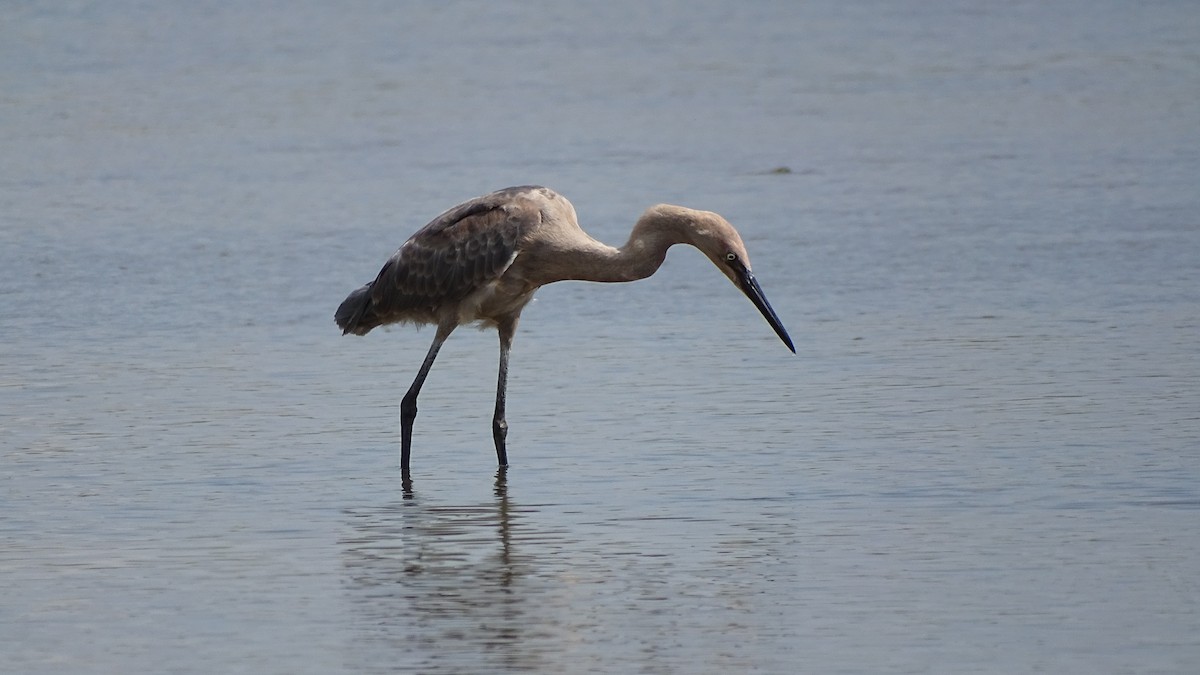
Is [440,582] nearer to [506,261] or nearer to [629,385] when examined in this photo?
[506,261]

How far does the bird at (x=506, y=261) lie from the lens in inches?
364

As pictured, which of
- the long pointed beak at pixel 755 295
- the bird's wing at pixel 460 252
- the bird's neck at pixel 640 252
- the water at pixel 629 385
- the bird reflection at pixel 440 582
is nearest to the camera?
the bird reflection at pixel 440 582

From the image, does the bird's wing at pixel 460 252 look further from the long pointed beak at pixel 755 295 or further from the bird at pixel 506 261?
the long pointed beak at pixel 755 295

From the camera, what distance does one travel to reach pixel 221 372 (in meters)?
11.5

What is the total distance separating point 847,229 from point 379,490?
711 cm

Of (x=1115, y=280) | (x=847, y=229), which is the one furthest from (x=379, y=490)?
(x=847, y=229)

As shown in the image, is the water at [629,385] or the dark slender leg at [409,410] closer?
the water at [629,385]

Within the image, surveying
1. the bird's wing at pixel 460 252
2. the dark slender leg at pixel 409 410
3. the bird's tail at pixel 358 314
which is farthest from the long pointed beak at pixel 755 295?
the bird's tail at pixel 358 314

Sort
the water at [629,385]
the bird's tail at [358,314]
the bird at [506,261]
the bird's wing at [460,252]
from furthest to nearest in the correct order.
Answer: the bird's tail at [358,314] → the bird's wing at [460,252] → the bird at [506,261] → the water at [629,385]

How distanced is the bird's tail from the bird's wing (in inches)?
8.4

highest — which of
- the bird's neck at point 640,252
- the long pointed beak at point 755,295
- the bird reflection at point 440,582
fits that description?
the bird's neck at point 640,252

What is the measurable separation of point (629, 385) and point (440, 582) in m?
3.52

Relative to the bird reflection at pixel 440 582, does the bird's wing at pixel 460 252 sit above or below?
above

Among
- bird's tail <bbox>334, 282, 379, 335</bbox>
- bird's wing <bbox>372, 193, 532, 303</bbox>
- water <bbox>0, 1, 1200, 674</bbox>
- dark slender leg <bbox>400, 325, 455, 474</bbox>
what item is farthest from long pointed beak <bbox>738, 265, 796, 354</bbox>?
bird's tail <bbox>334, 282, 379, 335</bbox>
